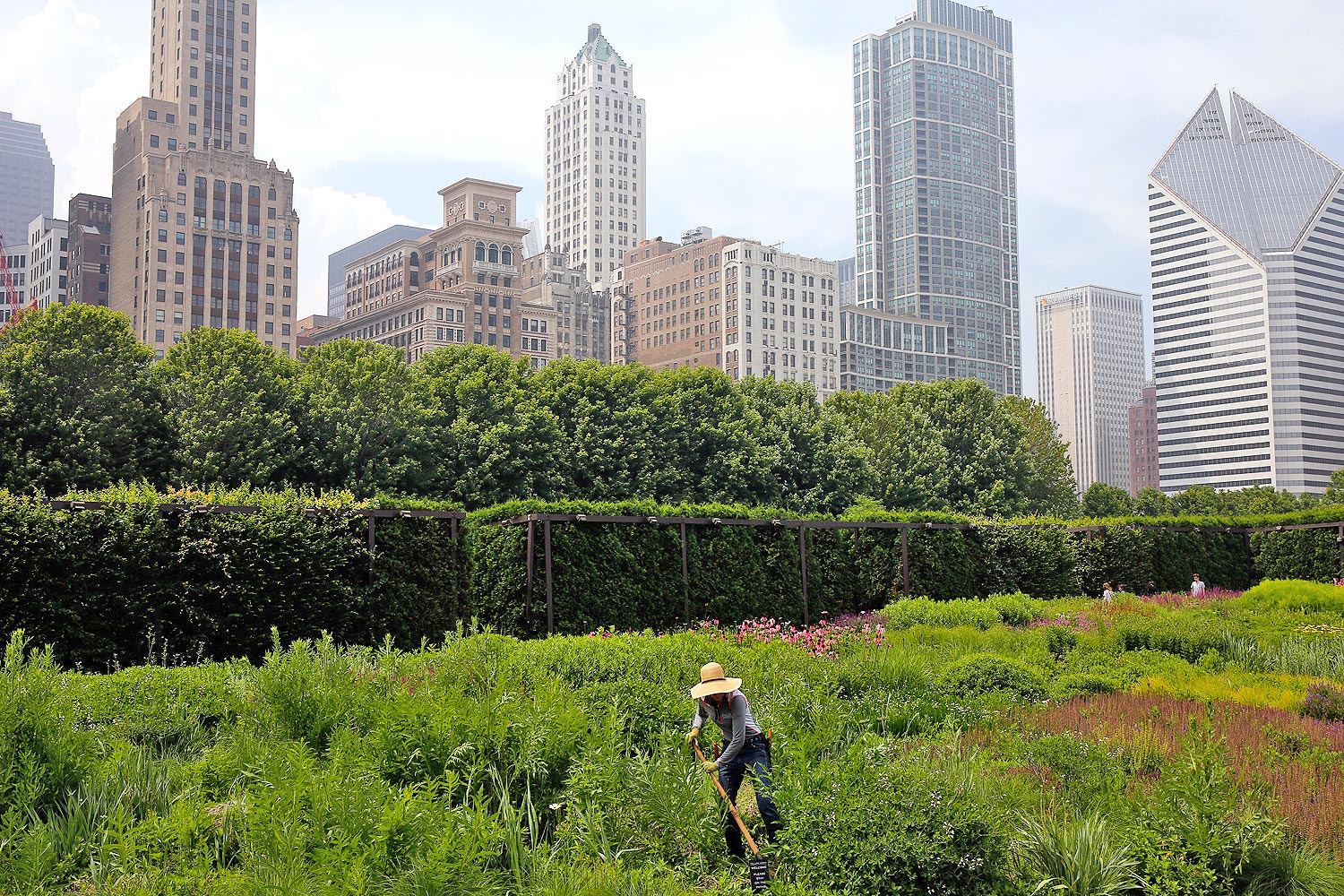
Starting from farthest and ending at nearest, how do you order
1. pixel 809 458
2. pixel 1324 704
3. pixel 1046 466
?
pixel 1046 466 → pixel 809 458 → pixel 1324 704

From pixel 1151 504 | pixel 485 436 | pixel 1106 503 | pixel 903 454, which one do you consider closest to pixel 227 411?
pixel 485 436

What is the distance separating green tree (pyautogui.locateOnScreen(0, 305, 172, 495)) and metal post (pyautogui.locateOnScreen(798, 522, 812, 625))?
64.5 feet

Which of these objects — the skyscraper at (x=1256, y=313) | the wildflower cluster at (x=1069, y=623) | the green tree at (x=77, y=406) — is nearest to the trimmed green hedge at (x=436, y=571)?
the wildflower cluster at (x=1069, y=623)

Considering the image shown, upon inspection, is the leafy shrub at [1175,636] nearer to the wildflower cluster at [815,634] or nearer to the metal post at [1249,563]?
the wildflower cluster at [815,634]

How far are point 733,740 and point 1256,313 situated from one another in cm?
20762

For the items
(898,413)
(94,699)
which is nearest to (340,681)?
(94,699)

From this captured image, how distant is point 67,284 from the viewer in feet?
418

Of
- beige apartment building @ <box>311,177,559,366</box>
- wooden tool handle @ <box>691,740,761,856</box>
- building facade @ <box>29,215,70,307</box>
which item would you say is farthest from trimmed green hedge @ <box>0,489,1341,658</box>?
building facade @ <box>29,215,70,307</box>

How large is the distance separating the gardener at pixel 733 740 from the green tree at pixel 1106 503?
64.4 metres

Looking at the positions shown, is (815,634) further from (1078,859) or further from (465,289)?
→ (465,289)

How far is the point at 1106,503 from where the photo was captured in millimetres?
70875

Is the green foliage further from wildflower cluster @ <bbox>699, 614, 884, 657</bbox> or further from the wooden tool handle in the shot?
wildflower cluster @ <bbox>699, 614, 884, 657</bbox>

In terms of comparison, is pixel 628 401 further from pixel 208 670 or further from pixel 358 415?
pixel 208 670

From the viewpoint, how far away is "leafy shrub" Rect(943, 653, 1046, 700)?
12.9 metres
